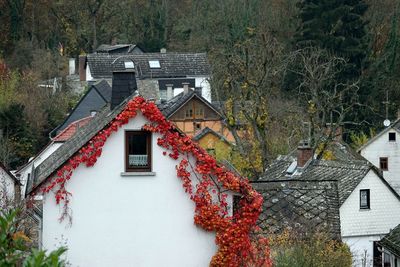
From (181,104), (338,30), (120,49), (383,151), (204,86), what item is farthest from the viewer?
(120,49)

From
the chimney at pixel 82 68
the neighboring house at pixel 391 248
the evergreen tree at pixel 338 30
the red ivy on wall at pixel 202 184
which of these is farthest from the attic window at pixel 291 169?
the chimney at pixel 82 68

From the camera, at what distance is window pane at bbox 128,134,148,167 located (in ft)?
64.0

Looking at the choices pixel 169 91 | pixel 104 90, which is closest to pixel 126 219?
pixel 104 90

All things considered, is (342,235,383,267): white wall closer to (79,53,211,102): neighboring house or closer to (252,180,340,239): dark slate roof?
(252,180,340,239): dark slate roof

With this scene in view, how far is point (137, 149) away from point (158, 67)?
5275cm

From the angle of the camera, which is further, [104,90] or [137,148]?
[104,90]

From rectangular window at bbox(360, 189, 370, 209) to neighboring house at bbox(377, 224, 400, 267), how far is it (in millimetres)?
1784

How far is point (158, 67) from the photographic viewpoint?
72.1 meters

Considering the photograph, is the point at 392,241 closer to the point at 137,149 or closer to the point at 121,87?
the point at 121,87

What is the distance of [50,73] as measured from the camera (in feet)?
232

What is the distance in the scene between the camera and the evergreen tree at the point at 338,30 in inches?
2579

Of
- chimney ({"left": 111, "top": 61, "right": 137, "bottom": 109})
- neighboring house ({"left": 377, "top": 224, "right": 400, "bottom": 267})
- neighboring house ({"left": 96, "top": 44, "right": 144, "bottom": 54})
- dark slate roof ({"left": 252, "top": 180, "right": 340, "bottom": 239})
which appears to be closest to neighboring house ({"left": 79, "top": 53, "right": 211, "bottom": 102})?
neighboring house ({"left": 96, "top": 44, "right": 144, "bottom": 54})

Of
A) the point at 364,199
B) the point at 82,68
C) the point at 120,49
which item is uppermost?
the point at 120,49

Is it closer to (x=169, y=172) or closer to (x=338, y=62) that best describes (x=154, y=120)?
(x=169, y=172)
